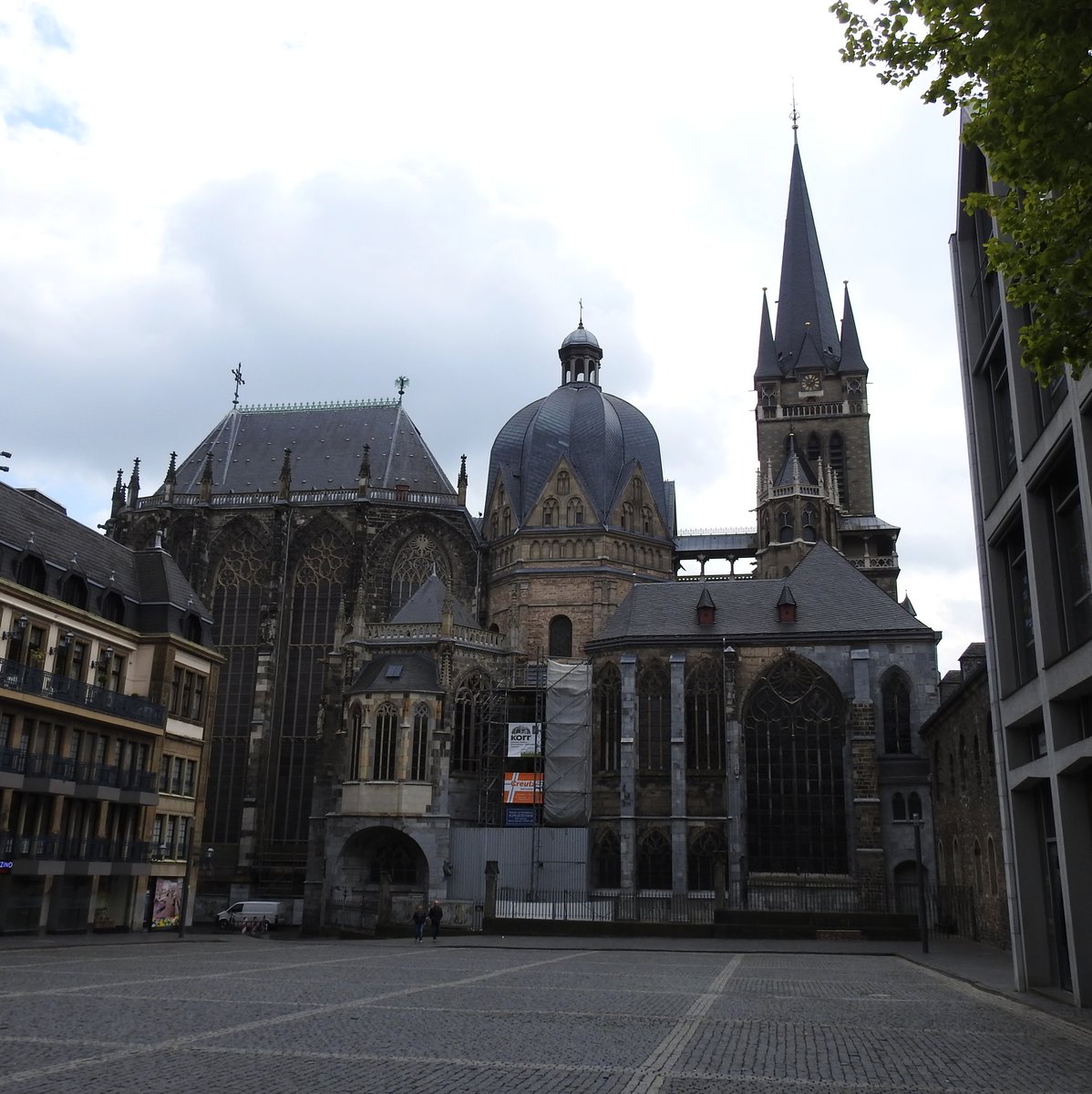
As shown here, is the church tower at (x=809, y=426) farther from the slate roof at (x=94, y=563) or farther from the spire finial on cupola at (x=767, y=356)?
the slate roof at (x=94, y=563)

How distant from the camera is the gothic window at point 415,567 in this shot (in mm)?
57438

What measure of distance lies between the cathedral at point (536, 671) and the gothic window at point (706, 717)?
0.11 meters

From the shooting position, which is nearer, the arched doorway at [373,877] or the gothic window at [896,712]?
the arched doorway at [373,877]

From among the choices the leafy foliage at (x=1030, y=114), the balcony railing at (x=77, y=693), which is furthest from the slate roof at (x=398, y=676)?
the leafy foliage at (x=1030, y=114)

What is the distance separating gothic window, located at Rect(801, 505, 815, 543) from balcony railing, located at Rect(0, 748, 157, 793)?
37.1 meters

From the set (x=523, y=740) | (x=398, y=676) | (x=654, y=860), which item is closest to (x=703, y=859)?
(x=654, y=860)

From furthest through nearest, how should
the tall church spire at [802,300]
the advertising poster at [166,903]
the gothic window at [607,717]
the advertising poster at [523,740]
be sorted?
the tall church spire at [802,300] < the gothic window at [607,717] < the advertising poster at [523,740] < the advertising poster at [166,903]

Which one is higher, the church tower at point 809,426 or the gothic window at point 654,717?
the church tower at point 809,426

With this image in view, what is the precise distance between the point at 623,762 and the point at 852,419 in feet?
113

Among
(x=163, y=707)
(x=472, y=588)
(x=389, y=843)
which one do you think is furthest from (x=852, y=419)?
(x=163, y=707)

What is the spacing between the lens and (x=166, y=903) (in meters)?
36.9

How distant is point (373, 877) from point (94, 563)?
55.4ft

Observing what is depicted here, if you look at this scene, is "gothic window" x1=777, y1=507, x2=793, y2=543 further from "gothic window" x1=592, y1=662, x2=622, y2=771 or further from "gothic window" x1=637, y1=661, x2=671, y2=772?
"gothic window" x1=592, y1=662, x2=622, y2=771

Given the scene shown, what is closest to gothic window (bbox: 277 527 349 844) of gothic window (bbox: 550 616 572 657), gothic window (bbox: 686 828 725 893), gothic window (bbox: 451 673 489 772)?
gothic window (bbox: 451 673 489 772)
